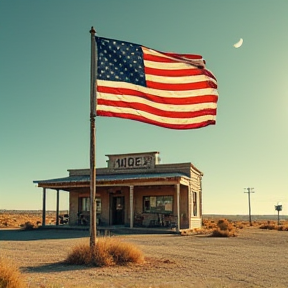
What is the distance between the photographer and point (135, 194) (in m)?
27.6

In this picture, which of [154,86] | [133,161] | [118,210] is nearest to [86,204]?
[118,210]

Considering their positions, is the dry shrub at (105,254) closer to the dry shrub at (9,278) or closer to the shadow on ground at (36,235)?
the dry shrub at (9,278)

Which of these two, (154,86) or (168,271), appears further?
(154,86)

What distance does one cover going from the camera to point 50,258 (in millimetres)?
11508

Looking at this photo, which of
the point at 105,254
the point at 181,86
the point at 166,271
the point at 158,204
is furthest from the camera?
the point at 158,204

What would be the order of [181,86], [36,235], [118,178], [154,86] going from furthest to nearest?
[118,178] < [36,235] < [181,86] < [154,86]

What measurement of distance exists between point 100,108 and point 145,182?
14.6 meters

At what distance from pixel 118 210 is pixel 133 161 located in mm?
3487

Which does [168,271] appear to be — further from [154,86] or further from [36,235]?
[36,235]

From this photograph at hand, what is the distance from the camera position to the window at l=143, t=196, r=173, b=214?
26609 millimetres

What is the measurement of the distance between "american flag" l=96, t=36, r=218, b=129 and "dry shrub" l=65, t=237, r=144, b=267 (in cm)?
325

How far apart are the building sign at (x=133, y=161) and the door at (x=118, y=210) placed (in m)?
2.18

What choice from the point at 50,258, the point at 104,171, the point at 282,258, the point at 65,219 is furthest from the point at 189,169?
the point at 50,258

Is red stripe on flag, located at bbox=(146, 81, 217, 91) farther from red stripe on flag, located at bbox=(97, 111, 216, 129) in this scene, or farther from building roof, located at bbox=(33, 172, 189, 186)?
building roof, located at bbox=(33, 172, 189, 186)
